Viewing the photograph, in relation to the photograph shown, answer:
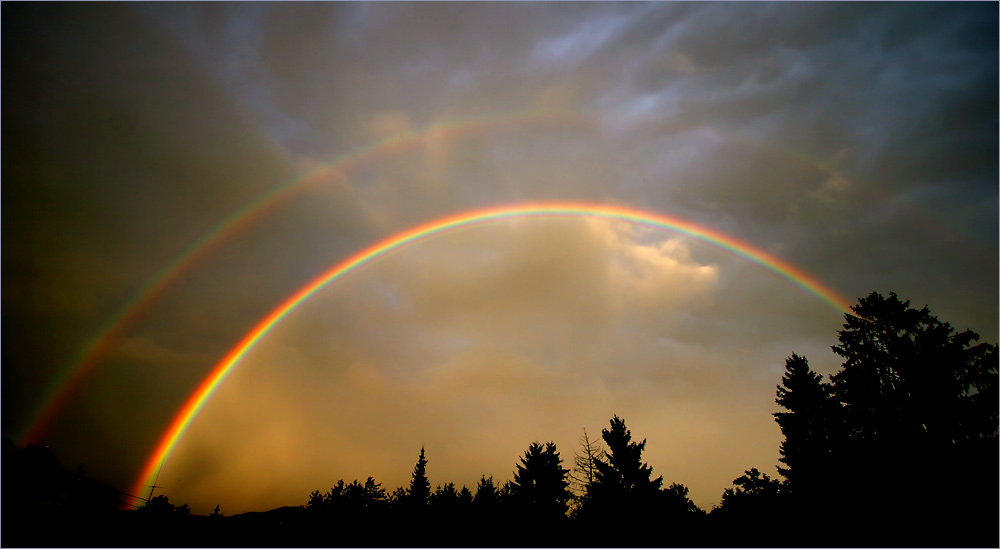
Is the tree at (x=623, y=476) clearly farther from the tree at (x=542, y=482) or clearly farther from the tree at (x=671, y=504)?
the tree at (x=542, y=482)

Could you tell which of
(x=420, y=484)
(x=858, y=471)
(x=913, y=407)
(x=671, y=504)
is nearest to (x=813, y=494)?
(x=858, y=471)

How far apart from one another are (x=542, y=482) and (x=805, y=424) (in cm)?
2711

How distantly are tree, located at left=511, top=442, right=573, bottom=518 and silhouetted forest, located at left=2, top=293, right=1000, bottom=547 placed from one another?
1351 centimetres

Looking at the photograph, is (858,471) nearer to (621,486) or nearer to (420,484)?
(621,486)

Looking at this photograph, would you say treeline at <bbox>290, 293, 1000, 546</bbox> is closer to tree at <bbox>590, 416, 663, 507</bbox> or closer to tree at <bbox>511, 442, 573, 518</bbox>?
tree at <bbox>590, 416, 663, 507</bbox>

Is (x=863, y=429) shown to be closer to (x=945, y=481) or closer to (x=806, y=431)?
(x=806, y=431)

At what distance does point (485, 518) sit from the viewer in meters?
20.7

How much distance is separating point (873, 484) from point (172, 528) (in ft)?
105

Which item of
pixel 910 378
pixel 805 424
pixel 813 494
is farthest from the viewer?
pixel 805 424

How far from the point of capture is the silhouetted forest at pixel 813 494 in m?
14.8

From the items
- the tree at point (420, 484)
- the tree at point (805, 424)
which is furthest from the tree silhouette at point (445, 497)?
the tree at point (805, 424)

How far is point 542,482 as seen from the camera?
145ft

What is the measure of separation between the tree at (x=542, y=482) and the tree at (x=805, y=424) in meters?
23.0

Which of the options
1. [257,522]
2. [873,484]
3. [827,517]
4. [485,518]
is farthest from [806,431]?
[257,522]
